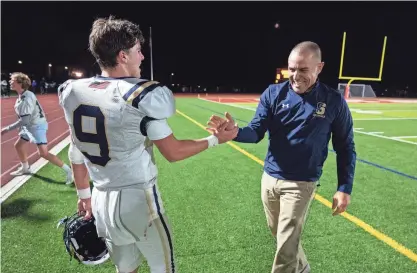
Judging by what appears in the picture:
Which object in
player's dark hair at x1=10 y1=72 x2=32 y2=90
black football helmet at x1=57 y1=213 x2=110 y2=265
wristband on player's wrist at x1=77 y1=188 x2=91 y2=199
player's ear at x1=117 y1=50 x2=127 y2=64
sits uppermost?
player's ear at x1=117 y1=50 x2=127 y2=64

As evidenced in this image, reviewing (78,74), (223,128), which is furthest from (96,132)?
(78,74)

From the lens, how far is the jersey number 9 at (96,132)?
1.72 m

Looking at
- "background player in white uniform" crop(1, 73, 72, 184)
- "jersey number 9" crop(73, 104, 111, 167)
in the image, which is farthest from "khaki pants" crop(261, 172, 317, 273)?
"background player in white uniform" crop(1, 73, 72, 184)

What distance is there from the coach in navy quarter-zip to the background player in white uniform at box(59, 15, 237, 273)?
2.54ft

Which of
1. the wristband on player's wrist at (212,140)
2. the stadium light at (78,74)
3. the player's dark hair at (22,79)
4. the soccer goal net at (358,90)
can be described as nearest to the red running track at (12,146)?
the player's dark hair at (22,79)

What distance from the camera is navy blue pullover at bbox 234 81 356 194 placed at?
2479 mm

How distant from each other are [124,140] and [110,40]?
21.3 inches

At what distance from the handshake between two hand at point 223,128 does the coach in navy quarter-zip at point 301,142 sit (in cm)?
12

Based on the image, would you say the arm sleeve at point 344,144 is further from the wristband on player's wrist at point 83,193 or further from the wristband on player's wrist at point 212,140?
the wristband on player's wrist at point 83,193

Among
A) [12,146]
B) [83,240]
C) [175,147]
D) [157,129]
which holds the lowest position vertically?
A: [12,146]

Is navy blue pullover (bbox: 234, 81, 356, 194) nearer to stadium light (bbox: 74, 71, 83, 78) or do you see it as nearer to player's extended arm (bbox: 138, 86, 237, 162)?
player's extended arm (bbox: 138, 86, 237, 162)

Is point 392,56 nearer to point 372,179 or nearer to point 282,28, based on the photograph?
point 282,28

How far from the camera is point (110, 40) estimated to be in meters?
1.72

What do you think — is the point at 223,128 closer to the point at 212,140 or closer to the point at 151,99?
the point at 212,140
